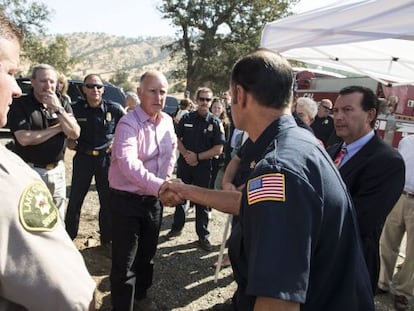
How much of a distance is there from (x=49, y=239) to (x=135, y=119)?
215cm

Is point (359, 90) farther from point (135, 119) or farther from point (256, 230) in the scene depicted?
point (256, 230)

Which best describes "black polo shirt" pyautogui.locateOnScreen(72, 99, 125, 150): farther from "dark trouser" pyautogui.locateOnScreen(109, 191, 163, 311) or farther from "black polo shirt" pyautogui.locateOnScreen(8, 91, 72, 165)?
"dark trouser" pyautogui.locateOnScreen(109, 191, 163, 311)

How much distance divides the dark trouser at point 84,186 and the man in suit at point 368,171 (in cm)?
300

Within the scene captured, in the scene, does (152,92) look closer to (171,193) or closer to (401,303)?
(171,193)

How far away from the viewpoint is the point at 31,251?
1005 millimetres

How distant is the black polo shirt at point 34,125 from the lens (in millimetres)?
3623

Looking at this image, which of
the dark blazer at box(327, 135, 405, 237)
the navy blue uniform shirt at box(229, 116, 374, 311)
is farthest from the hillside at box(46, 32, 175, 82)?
the navy blue uniform shirt at box(229, 116, 374, 311)

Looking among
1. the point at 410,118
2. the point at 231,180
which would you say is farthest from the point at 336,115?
the point at 410,118

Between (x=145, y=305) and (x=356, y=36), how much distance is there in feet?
9.85

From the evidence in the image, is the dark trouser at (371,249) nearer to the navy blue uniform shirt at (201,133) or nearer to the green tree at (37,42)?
the navy blue uniform shirt at (201,133)

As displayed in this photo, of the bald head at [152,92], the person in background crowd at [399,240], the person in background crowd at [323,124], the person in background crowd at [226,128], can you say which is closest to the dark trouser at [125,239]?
the bald head at [152,92]

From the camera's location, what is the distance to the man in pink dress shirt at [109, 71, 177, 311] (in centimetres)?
304

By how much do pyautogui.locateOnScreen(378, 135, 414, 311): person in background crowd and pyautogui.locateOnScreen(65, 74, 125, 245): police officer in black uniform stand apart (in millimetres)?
3471

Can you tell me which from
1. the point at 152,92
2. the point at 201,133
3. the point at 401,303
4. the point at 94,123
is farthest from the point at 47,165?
the point at 401,303
